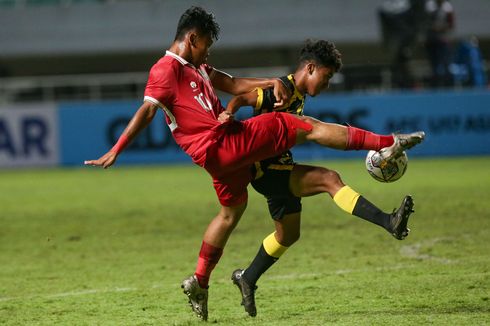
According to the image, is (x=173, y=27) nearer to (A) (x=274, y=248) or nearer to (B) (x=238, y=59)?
(B) (x=238, y=59)

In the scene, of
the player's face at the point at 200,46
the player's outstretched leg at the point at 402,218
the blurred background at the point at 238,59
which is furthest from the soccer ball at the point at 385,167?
the blurred background at the point at 238,59

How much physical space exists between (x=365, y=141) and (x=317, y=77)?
30.5 inches

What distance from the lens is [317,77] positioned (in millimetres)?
6789

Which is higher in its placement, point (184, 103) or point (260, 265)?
point (184, 103)

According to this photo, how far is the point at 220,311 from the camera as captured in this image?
23.1ft

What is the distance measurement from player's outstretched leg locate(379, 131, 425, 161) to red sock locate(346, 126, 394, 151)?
4 cm

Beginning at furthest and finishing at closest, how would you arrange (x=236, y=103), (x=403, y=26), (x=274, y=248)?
1. (x=403, y=26)
2. (x=274, y=248)
3. (x=236, y=103)

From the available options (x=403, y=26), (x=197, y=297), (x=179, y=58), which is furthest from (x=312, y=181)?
(x=403, y=26)

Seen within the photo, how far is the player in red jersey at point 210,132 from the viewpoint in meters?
6.27

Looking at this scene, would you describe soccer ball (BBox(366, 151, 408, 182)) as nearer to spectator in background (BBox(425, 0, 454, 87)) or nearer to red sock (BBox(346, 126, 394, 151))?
red sock (BBox(346, 126, 394, 151))

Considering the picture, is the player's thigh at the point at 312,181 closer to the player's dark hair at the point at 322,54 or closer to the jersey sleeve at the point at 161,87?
the player's dark hair at the point at 322,54

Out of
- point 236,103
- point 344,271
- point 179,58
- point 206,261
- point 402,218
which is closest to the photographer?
point 402,218

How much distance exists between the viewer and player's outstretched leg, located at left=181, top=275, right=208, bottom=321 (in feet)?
21.7

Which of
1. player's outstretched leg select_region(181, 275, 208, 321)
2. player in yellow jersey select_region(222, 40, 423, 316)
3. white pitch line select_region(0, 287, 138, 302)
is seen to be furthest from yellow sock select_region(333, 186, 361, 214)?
white pitch line select_region(0, 287, 138, 302)
